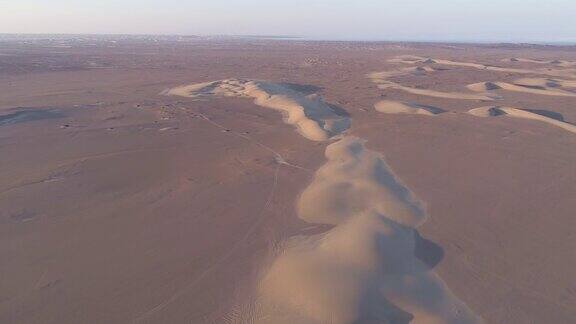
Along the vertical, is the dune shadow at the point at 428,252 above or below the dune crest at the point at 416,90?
above

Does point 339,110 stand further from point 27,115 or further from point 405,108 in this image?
point 27,115

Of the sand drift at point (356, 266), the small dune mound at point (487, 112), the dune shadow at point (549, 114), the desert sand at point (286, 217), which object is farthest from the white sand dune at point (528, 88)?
the sand drift at point (356, 266)

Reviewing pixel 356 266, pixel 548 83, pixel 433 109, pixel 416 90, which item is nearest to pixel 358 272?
pixel 356 266

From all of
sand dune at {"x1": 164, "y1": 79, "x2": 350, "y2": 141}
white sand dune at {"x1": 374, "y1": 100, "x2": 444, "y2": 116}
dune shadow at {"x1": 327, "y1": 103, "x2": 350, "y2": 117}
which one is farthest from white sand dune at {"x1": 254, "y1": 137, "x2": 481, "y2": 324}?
white sand dune at {"x1": 374, "y1": 100, "x2": 444, "y2": 116}

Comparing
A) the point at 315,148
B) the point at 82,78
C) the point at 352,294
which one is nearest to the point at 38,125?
the point at 315,148

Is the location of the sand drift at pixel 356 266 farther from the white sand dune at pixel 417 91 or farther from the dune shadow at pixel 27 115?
the white sand dune at pixel 417 91

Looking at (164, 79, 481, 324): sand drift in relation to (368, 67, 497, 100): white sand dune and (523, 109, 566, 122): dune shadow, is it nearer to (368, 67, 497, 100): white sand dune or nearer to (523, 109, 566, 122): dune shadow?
(523, 109, 566, 122): dune shadow
